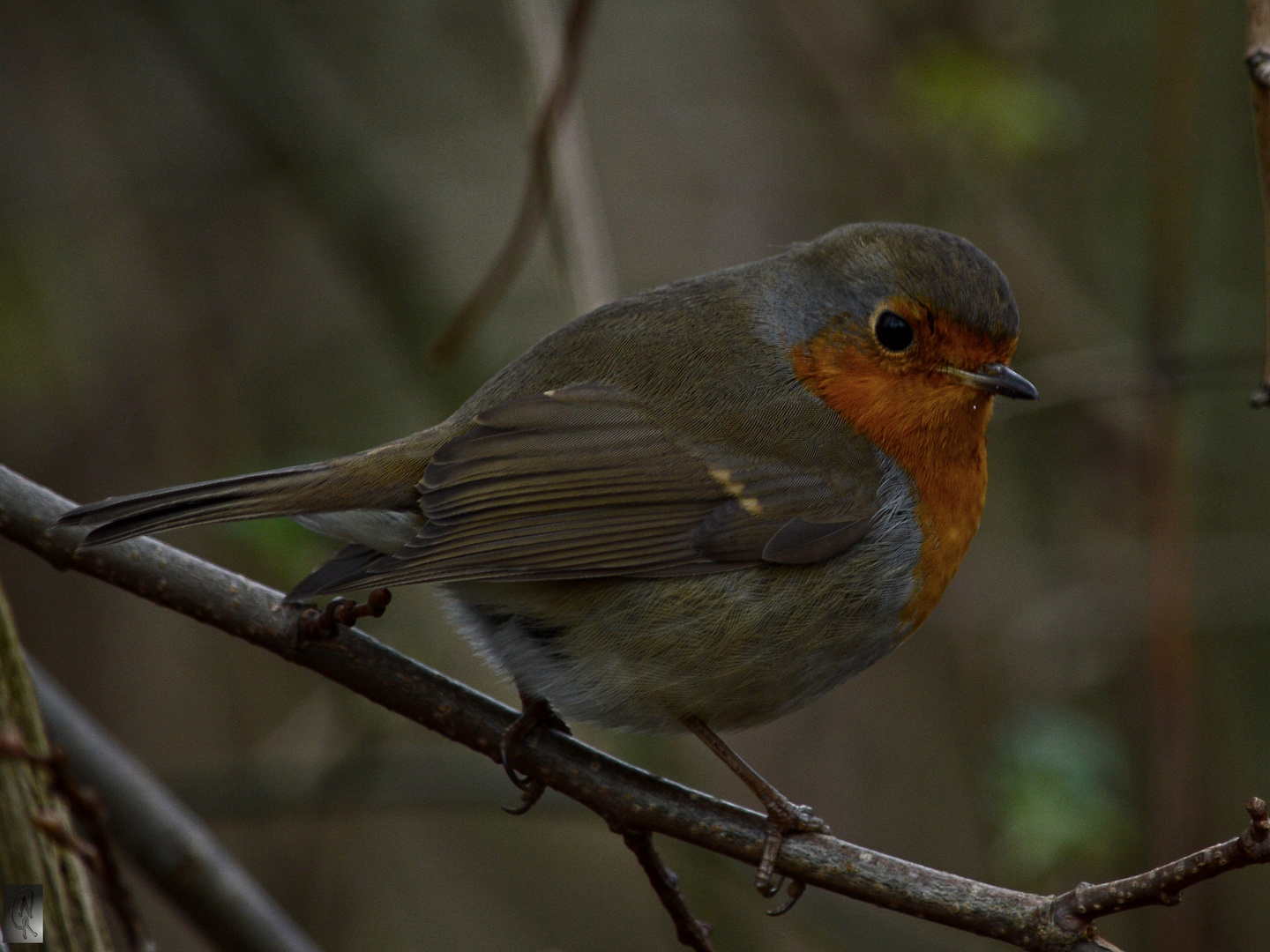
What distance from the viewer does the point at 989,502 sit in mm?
5883

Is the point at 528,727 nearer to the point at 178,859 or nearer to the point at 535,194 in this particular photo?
the point at 178,859

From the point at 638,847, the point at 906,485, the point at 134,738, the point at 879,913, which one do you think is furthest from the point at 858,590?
the point at 134,738

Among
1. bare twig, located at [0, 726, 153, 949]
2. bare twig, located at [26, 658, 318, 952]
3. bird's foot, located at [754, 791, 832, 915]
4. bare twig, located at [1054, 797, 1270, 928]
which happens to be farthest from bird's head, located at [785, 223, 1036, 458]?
bare twig, located at [0, 726, 153, 949]

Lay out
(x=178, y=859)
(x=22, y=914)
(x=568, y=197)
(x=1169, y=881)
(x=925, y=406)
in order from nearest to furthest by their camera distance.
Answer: (x=22, y=914)
(x=1169, y=881)
(x=178, y=859)
(x=925, y=406)
(x=568, y=197)

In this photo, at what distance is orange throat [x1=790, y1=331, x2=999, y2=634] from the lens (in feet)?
10.4

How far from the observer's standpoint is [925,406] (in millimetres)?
3188

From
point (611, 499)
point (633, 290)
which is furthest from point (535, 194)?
point (633, 290)

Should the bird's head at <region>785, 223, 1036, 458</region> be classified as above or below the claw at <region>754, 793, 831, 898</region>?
above

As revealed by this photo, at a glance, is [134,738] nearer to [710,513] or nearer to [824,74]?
[710,513]

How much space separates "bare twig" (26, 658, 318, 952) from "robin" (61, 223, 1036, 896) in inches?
23.7

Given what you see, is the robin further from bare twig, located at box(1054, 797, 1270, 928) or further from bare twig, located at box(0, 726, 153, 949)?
bare twig, located at box(0, 726, 153, 949)

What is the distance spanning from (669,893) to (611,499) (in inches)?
35.8

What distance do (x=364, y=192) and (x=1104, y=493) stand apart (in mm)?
2987

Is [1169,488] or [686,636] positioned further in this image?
[1169,488]
